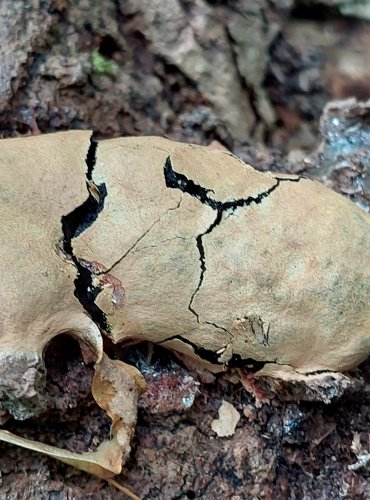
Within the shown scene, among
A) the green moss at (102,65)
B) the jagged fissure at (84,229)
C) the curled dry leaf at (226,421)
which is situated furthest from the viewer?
the green moss at (102,65)

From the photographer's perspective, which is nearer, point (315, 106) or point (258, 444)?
point (258, 444)

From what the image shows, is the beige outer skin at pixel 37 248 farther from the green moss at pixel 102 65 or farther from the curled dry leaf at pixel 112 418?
the green moss at pixel 102 65

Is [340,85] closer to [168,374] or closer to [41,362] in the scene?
[168,374]

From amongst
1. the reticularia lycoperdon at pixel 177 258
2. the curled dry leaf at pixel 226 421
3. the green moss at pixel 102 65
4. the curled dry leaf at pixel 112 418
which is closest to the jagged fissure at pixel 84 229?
the reticularia lycoperdon at pixel 177 258

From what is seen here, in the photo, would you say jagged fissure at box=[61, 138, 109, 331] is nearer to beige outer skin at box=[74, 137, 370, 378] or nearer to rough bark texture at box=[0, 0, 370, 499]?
beige outer skin at box=[74, 137, 370, 378]

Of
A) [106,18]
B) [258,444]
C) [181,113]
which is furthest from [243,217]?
[106,18]

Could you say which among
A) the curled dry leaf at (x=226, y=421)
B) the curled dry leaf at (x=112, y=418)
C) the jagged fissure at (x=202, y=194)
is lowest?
the curled dry leaf at (x=226, y=421)
